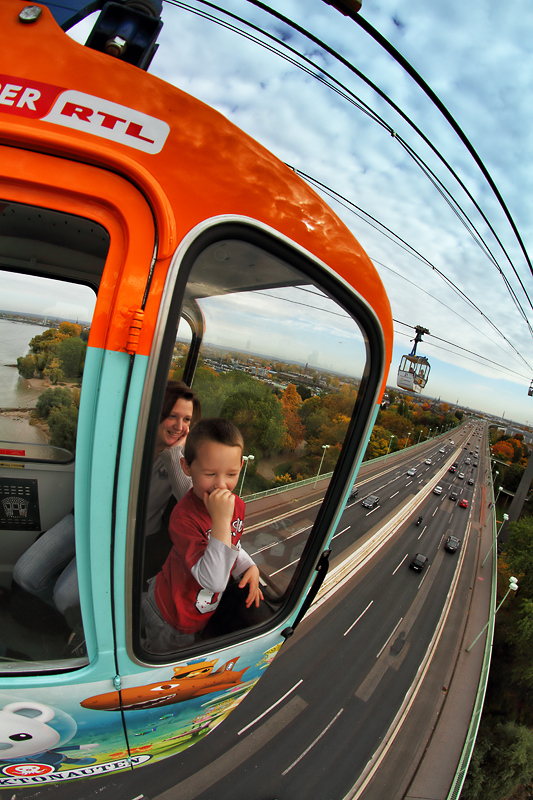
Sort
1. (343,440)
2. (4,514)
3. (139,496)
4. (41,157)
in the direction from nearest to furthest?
(41,157)
(139,496)
(343,440)
(4,514)

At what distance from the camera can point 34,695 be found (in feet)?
3.59

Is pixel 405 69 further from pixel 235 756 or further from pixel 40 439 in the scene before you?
pixel 235 756

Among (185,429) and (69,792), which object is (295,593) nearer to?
(185,429)

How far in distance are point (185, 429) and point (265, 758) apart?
1030cm

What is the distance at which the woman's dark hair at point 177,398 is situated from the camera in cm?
104

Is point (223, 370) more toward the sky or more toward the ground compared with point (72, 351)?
more toward the sky

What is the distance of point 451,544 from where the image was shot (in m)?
20.2

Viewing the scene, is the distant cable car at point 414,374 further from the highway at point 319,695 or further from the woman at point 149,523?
the woman at point 149,523

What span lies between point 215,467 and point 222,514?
19 cm

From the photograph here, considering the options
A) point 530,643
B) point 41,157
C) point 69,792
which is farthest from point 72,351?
point 530,643

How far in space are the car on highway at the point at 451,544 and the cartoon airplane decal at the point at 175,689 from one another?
23063 mm

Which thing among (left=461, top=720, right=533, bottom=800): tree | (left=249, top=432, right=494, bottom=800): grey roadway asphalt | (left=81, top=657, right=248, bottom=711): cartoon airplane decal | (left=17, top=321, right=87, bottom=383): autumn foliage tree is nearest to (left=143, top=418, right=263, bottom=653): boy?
(left=81, top=657, right=248, bottom=711): cartoon airplane decal

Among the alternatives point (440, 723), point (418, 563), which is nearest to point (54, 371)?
point (440, 723)

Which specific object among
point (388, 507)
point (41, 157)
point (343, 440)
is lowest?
point (388, 507)
